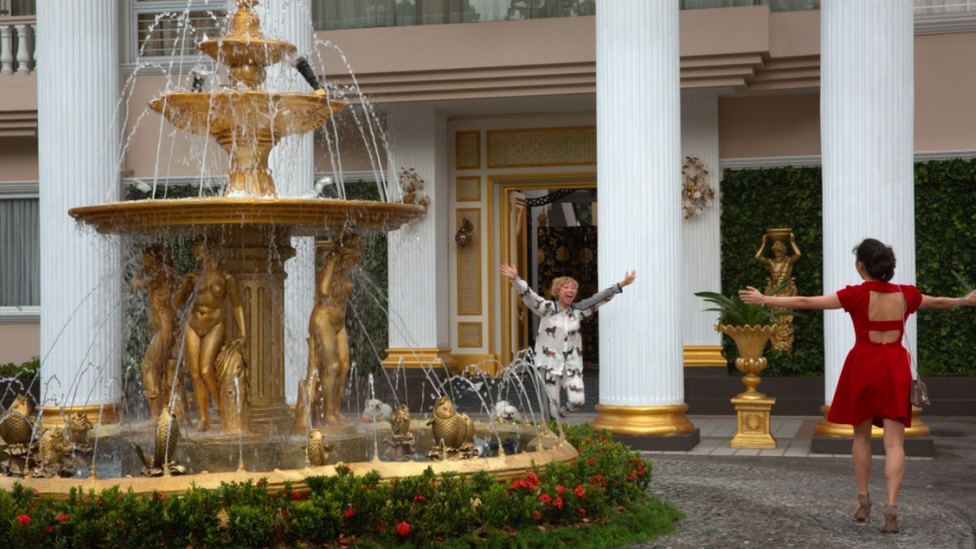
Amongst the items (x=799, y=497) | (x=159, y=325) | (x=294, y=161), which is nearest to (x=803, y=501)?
(x=799, y=497)

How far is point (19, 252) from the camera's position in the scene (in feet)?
58.5

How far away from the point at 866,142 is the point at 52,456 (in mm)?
7071

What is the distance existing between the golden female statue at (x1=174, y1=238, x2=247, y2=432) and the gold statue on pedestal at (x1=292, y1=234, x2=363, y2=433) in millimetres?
485

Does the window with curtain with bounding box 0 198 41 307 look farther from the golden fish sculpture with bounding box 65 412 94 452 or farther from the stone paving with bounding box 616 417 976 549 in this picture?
the stone paving with bounding box 616 417 976 549

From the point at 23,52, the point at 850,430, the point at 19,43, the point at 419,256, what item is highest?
the point at 19,43

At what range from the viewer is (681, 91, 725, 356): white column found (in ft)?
51.3

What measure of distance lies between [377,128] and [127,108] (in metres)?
3.47

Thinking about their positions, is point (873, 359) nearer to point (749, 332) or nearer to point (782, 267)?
point (749, 332)

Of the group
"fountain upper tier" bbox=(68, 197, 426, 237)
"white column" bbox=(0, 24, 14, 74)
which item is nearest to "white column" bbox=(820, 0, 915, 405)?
"fountain upper tier" bbox=(68, 197, 426, 237)

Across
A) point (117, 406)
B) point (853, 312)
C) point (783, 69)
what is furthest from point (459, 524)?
point (783, 69)

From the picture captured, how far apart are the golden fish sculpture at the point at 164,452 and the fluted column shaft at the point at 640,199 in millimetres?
5041

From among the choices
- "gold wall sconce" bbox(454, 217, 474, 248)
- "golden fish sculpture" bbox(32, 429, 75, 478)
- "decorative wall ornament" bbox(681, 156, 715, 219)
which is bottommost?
Answer: "golden fish sculpture" bbox(32, 429, 75, 478)

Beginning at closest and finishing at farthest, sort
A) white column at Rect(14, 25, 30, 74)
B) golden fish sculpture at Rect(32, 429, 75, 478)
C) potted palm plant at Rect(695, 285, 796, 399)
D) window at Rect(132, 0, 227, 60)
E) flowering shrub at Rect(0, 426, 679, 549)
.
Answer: flowering shrub at Rect(0, 426, 679, 549), golden fish sculpture at Rect(32, 429, 75, 478), potted palm plant at Rect(695, 285, 796, 399), window at Rect(132, 0, 227, 60), white column at Rect(14, 25, 30, 74)

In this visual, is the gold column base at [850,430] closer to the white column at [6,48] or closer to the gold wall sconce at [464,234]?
the gold wall sconce at [464,234]
